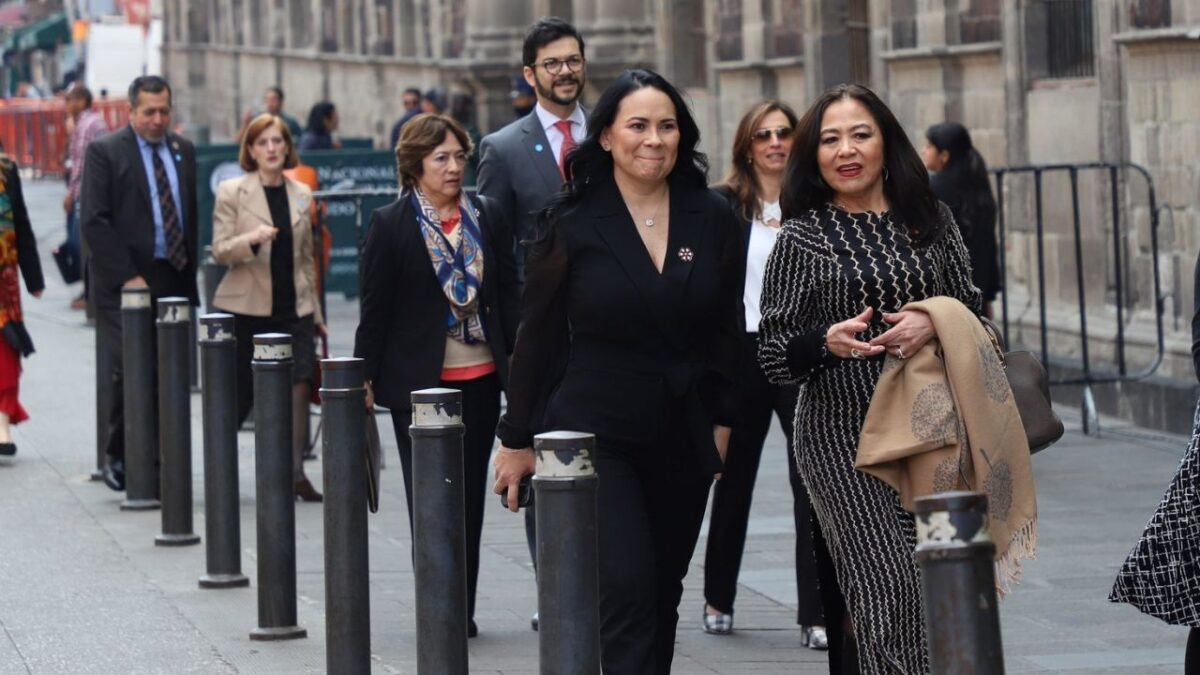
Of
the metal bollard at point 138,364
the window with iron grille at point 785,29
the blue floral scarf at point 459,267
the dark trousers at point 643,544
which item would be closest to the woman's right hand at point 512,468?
the dark trousers at point 643,544

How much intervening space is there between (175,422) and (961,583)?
625cm

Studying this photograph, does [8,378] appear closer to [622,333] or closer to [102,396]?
[102,396]

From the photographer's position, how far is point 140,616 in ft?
28.3

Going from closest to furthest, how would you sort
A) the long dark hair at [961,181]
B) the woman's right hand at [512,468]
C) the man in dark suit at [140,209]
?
the woman's right hand at [512,468] → the man in dark suit at [140,209] → the long dark hair at [961,181]

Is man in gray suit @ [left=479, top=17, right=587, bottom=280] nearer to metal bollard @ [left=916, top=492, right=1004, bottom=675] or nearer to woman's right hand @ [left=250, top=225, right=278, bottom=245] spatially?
woman's right hand @ [left=250, top=225, right=278, bottom=245]

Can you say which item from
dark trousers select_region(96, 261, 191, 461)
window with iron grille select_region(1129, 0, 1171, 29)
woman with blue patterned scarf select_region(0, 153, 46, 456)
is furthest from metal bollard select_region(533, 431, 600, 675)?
window with iron grille select_region(1129, 0, 1171, 29)

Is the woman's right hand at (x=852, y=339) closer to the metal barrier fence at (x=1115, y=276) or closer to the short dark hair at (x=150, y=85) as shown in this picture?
the short dark hair at (x=150, y=85)

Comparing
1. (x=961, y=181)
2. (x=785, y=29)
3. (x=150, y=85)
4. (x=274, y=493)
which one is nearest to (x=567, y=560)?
(x=274, y=493)

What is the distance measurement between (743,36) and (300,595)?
1324cm

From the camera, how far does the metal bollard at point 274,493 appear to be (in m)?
8.11

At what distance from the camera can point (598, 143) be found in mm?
6227

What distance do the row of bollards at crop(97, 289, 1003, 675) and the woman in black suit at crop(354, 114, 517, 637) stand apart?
0.35 m

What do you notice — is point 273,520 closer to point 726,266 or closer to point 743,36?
point 726,266

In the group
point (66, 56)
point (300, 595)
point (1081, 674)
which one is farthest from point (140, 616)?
point (66, 56)
